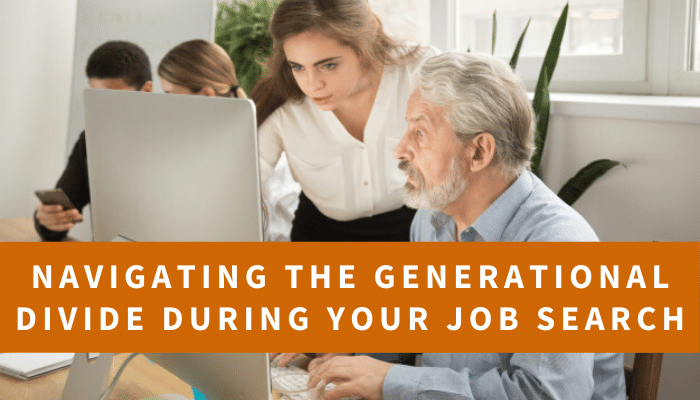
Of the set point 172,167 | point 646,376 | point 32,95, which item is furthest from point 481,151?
point 32,95

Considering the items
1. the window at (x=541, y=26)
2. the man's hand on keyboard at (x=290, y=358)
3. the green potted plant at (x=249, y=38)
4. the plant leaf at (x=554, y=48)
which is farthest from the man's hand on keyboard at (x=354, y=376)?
the green potted plant at (x=249, y=38)

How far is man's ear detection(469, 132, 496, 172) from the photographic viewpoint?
136 cm

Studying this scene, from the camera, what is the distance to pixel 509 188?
1339 millimetres

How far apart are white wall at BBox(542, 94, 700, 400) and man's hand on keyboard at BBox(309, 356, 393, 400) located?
103 cm

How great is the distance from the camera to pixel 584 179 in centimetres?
191

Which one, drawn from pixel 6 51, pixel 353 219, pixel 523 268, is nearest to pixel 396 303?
pixel 523 268

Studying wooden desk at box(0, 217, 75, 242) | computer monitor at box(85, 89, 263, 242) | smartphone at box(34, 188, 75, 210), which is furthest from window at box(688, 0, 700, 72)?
wooden desk at box(0, 217, 75, 242)

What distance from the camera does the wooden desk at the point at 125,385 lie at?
132cm

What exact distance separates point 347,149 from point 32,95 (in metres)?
2.57

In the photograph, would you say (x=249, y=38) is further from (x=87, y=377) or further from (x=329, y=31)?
(x=87, y=377)

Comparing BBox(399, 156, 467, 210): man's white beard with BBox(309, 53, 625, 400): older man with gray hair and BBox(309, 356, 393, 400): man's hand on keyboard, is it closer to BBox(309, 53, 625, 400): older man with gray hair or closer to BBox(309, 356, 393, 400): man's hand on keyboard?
BBox(309, 53, 625, 400): older man with gray hair

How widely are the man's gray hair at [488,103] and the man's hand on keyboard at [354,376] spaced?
48cm

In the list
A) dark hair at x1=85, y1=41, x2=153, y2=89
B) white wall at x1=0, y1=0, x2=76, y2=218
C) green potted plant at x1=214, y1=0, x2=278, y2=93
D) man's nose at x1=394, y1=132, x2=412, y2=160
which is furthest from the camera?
white wall at x1=0, y1=0, x2=76, y2=218

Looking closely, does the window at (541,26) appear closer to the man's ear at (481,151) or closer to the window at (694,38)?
the window at (694,38)
